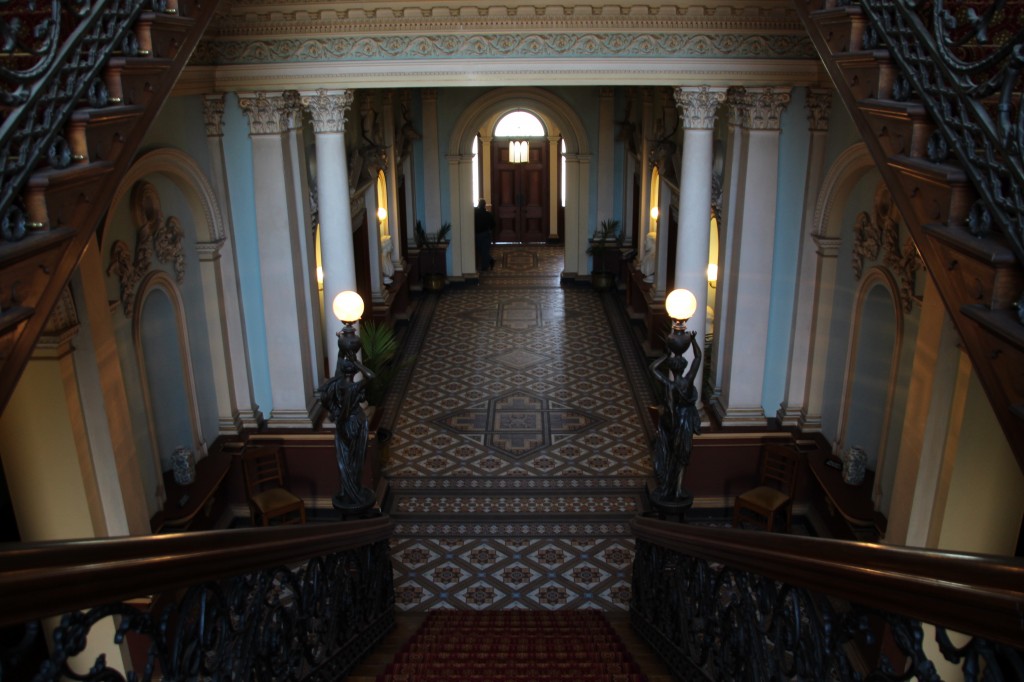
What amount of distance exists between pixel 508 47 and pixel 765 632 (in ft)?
21.8

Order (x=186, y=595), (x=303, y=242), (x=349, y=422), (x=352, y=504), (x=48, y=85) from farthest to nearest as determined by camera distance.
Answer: (x=303, y=242), (x=352, y=504), (x=349, y=422), (x=48, y=85), (x=186, y=595)

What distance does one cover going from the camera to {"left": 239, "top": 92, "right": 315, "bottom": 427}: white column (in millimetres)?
8539

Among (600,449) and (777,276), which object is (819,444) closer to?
(777,276)

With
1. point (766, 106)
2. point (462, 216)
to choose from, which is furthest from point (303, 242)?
point (462, 216)

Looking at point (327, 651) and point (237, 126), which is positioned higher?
point (237, 126)

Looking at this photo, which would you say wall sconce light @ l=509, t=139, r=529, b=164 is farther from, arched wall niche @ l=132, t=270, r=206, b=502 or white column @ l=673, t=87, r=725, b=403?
arched wall niche @ l=132, t=270, r=206, b=502

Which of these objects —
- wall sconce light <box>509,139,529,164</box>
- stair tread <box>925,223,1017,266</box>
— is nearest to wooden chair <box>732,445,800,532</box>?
stair tread <box>925,223,1017,266</box>

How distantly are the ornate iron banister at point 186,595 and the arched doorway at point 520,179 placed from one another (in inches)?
722

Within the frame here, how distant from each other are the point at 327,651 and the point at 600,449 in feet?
21.0

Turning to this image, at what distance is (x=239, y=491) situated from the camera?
29.5ft

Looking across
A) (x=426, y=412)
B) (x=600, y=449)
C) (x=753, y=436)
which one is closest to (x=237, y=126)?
A: (x=426, y=412)

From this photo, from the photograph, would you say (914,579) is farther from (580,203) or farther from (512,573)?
(580,203)

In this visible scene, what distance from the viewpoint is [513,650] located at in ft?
16.5

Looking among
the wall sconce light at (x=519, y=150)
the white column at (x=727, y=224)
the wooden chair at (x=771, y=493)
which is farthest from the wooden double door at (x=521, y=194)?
the wooden chair at (x=771, y=493)
